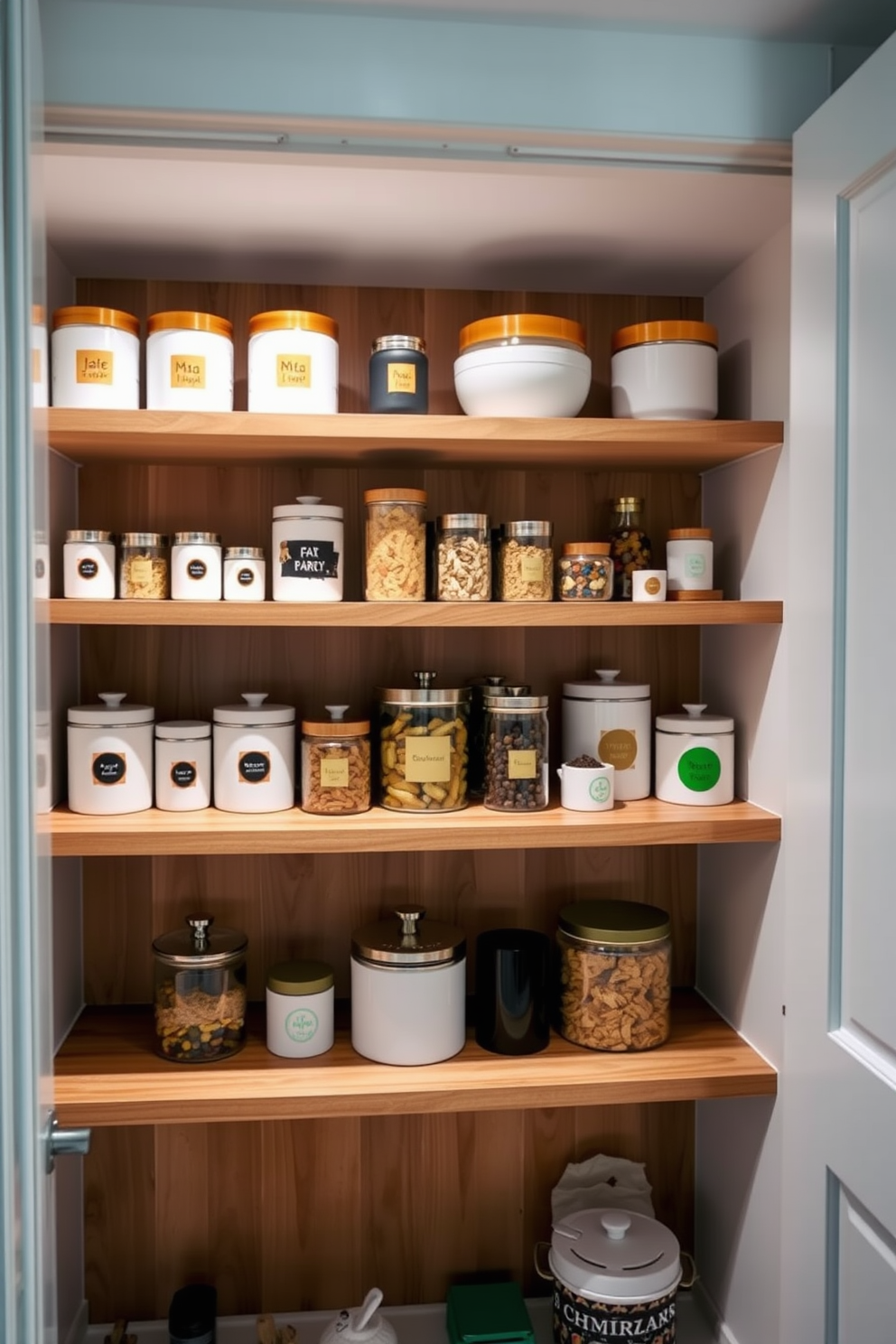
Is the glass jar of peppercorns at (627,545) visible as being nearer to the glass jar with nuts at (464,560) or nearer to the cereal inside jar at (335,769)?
the glass jar with nuts at (464,560)

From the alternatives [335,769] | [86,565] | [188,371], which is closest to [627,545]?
[335,769]

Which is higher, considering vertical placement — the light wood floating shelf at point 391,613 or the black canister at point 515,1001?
the light wood floating shelf at point 391,613

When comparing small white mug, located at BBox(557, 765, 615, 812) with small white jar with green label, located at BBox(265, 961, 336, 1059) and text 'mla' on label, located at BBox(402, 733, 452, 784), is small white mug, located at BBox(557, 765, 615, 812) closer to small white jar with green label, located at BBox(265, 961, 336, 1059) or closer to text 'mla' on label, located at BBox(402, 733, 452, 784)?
text 'mla' on label, located at BBox(402, 733, 452, 784)

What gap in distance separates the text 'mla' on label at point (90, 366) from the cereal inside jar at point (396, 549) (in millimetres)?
421

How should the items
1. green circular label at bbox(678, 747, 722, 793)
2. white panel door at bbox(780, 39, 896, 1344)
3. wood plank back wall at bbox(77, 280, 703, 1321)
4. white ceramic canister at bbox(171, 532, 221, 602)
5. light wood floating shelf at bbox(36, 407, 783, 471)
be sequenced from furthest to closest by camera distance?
wood plank back wall at bbox(77, 280, 703, 1321) → green circular label at bbox(678, 747, 722, 793) → white ceramic canister at bbox(171, 532, 221, 602) → light wood floating shelf at bbox(36, 407, 783, 471) → white panel door at bbox(780, 39, 896, 1344)

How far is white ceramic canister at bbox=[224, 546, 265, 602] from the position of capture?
166 centimetres

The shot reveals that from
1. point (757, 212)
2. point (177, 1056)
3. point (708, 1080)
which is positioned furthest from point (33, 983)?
point (757, 212)

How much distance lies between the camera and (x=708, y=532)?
1.76m

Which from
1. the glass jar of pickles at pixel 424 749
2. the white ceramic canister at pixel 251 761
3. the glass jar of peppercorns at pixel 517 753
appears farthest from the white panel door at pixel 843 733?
the white ceramic canister at pixel 251 761

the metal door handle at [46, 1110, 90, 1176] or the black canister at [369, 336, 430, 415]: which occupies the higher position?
the black canister at [369, 336, 430, 415]

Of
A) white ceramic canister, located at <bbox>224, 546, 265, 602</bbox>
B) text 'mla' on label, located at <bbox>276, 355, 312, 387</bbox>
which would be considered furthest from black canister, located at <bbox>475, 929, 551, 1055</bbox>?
text 'mla' on label, located at <bbox>276, 355, 312, 387</bbox>

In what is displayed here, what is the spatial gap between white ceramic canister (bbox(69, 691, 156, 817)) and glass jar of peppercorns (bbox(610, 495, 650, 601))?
0.80 meters

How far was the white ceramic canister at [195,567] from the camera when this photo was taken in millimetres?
1656

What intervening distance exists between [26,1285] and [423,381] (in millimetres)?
1246
